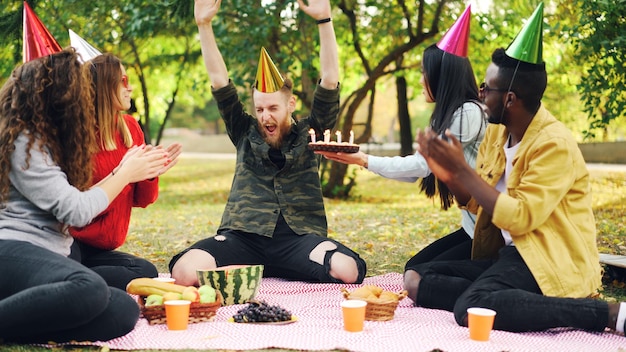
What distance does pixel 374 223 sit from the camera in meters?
10.1

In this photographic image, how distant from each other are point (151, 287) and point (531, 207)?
219 cm

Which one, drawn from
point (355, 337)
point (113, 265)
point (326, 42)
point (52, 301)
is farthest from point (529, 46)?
point (113, 265)

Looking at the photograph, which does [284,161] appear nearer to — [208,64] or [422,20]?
[208,64]

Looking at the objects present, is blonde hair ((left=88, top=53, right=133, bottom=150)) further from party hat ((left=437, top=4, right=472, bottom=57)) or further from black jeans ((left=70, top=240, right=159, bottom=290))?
party hat ((left=437, top=4, right=472, bottom=57))

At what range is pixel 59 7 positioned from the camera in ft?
42.7

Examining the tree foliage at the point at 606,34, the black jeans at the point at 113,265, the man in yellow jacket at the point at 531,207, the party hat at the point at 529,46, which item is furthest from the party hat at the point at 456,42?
the tree foliage at the point at 606,34

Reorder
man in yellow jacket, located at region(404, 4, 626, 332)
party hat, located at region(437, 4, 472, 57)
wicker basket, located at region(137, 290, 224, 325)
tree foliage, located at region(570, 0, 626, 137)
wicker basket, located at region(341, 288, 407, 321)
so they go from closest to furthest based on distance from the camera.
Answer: man in yellow jacket, located at region(404, 4, 626, 332) → wicker basket, located at region(137, 290, 224, 325) → wicker basket, located at region(341, 288, 407, 321) → party hat, located at region(437, 4, 472, 57) → tree foliage, located at region(570, 0, 626, 137)

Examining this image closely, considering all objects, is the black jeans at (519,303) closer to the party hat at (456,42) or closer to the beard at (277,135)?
the party hat at (456,42)

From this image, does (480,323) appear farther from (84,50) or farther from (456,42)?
(84,50)

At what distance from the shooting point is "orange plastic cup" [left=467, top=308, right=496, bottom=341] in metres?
3.76

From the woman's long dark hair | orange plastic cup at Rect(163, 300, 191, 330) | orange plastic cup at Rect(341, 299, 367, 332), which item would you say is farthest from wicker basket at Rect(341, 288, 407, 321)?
the woman's long dark hair

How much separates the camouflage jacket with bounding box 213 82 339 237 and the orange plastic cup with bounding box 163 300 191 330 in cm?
148

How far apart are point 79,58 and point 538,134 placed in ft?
8.43

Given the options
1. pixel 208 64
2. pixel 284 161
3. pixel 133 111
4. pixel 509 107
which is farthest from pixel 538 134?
pixel 133 111
